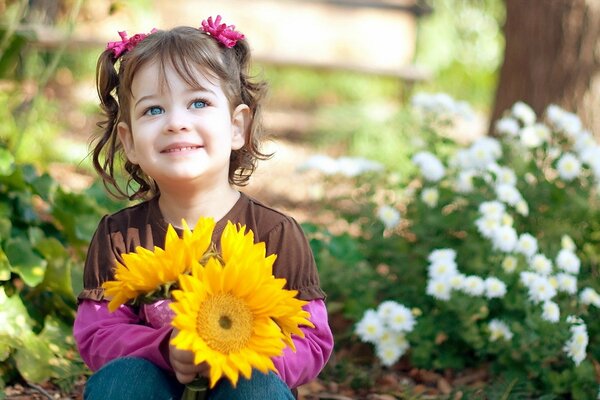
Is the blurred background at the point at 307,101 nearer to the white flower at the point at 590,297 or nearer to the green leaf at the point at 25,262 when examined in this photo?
the green leaf at the point at 25,262

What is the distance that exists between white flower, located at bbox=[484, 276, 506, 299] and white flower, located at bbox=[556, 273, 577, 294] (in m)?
0.19

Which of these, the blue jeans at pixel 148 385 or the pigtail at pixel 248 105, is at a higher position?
the pigtail at pixel 248 105

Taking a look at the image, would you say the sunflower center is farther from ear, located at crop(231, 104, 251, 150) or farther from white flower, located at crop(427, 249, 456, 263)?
white flower, located at crop(427, 249, 456, 263)

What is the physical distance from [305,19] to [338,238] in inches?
161

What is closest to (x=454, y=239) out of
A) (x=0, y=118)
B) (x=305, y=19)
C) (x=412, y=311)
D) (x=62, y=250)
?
(x=412, y=311)

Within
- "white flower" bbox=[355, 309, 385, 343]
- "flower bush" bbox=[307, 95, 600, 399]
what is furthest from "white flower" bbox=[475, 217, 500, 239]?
"white flower" bbox=[355, 309, 385, 343]

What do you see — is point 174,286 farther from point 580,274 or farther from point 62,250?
point 580,274

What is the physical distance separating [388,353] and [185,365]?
4.62 ft

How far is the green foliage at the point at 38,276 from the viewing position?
106 inches

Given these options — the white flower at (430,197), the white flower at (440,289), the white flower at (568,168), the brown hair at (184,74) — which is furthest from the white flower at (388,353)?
the brown hair at (184,74)

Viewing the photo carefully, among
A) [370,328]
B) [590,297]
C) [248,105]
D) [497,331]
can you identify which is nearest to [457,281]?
[497,331]

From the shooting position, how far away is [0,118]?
460cm

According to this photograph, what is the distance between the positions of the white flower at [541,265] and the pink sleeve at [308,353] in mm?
1134

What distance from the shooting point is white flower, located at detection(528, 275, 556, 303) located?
114 inches
